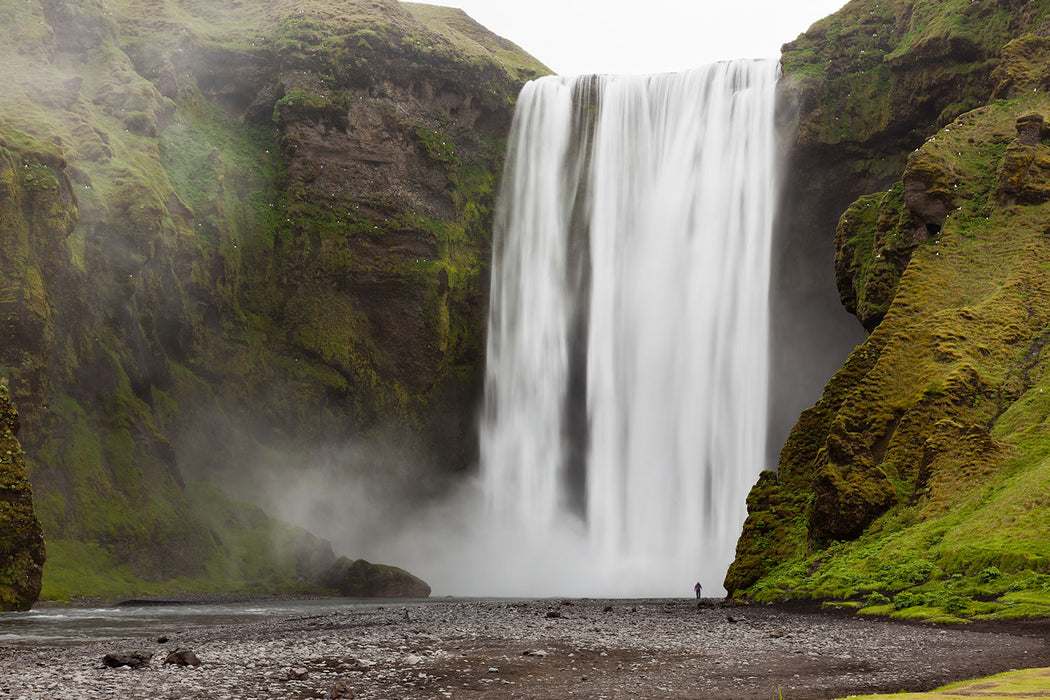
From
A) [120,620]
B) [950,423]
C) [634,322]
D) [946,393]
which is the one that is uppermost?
[634,322]

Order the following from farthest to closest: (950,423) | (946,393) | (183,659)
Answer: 1. (946,393)
2. (950,423)
3. (183,659)

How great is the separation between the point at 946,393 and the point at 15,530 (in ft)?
109

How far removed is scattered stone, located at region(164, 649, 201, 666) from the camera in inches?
612

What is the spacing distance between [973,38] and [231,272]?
49.5 meters

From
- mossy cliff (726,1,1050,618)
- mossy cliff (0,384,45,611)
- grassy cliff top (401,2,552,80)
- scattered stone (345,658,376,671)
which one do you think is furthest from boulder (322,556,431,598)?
grassy cliff top (401,2,552,80)

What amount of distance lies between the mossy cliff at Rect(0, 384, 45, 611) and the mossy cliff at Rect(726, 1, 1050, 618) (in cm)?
2584

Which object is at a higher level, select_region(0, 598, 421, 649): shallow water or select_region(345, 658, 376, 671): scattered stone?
select_region(345, 658, 376, 671): scattered stone

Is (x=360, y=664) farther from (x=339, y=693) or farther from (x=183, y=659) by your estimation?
(x=339, y=693)

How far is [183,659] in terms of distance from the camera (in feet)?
51.4

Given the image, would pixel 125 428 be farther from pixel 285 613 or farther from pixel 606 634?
pixel 606 634

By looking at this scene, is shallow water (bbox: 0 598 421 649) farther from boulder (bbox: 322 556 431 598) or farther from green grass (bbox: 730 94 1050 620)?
green grass (bbox: 730 94 1050 620)

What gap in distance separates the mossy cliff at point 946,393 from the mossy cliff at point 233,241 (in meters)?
32.3

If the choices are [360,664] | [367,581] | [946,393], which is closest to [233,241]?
[367,581]

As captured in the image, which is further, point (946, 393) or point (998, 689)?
point (946, 393)
